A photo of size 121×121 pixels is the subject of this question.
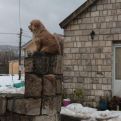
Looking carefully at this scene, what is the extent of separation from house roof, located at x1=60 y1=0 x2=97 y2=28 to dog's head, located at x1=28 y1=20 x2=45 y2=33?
6.70 m

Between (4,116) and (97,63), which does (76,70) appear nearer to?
(97,63)

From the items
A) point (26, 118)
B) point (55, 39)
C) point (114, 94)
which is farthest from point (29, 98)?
point (114, 94)

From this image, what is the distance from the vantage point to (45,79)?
699 centimetres

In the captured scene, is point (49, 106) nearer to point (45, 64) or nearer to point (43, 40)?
point (45, 64)

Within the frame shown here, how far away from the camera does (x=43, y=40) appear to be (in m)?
7.18

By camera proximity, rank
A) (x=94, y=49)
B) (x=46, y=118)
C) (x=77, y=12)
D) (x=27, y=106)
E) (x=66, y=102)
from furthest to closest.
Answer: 1. (x=77, y=12)
2. (x=94, y=49)
3. (x=66, y=102)
4. (x=46, y=118)
5. (x=27, y=106)

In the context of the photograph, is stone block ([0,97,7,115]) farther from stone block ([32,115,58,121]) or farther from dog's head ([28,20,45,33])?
dog's head ([28,20,45,33])

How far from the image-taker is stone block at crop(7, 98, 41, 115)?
22.7 ft

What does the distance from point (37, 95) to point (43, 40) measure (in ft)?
3.27

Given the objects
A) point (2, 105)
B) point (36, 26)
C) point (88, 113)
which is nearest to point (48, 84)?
point (2, 105)

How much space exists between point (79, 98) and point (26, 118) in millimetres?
6878

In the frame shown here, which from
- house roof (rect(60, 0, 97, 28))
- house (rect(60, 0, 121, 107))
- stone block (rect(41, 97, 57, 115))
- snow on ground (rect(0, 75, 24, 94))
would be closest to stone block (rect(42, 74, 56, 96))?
stone block (rect(41, 97, 57, 115))

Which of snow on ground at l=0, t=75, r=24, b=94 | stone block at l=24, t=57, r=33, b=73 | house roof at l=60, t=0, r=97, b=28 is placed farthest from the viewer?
house roof at l=60, t=0, r=97, b=28

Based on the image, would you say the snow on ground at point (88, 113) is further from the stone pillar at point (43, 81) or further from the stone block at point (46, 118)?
the stone pillar at point (43, 81)
